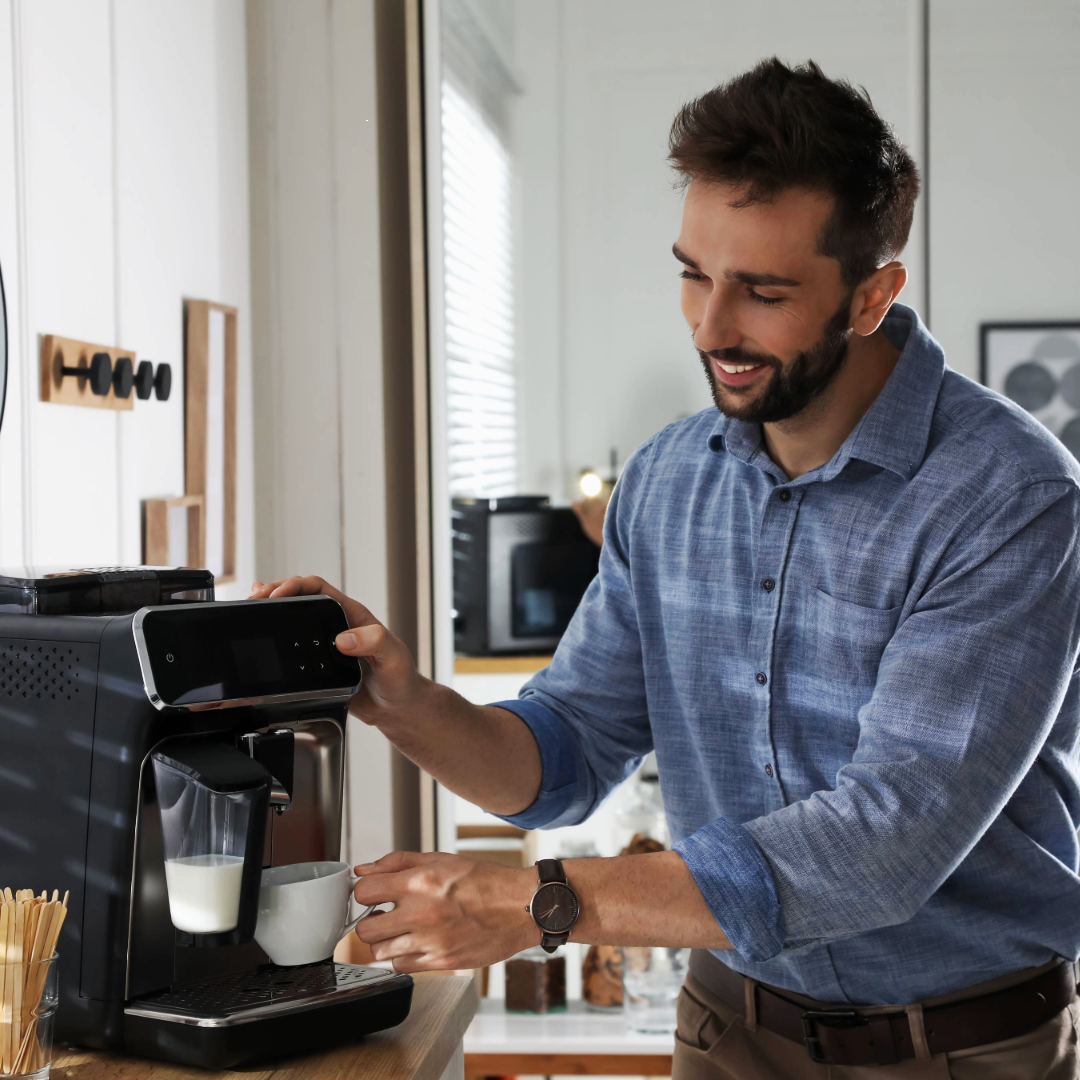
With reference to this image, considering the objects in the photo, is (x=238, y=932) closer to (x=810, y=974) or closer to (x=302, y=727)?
(x=302, y=727)

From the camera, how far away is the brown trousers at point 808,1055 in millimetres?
1284

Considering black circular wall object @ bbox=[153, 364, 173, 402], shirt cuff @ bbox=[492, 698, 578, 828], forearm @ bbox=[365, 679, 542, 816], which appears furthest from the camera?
black circular wall object @ bbox=[153, 364, 173, 402]

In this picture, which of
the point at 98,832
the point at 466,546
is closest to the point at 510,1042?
the point at 466,546

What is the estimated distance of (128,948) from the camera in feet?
3.33

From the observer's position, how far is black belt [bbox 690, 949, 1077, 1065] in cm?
129

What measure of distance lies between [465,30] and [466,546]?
0.99 m

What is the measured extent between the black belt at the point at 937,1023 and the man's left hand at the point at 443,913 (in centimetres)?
43

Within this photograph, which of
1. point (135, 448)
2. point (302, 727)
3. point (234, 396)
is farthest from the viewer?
point (234, 396)

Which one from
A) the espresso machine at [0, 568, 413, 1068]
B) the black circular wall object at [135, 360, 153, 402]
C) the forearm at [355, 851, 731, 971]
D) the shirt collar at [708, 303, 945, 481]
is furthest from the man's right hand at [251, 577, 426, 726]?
the black circular wall object at [135, 360, 153, 402]

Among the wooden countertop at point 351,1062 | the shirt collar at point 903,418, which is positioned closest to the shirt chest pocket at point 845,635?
the shirt collar at point 903,418

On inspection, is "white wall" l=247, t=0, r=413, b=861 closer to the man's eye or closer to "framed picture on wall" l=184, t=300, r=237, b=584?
"framed picture on wall" l=184, t=300, r=237, b=584

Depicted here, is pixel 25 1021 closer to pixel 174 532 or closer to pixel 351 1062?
pixel 351 1062

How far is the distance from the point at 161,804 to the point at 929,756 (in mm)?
640

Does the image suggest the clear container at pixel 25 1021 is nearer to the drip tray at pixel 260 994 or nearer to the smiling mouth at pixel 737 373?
the drip tray at pixel 260 994
